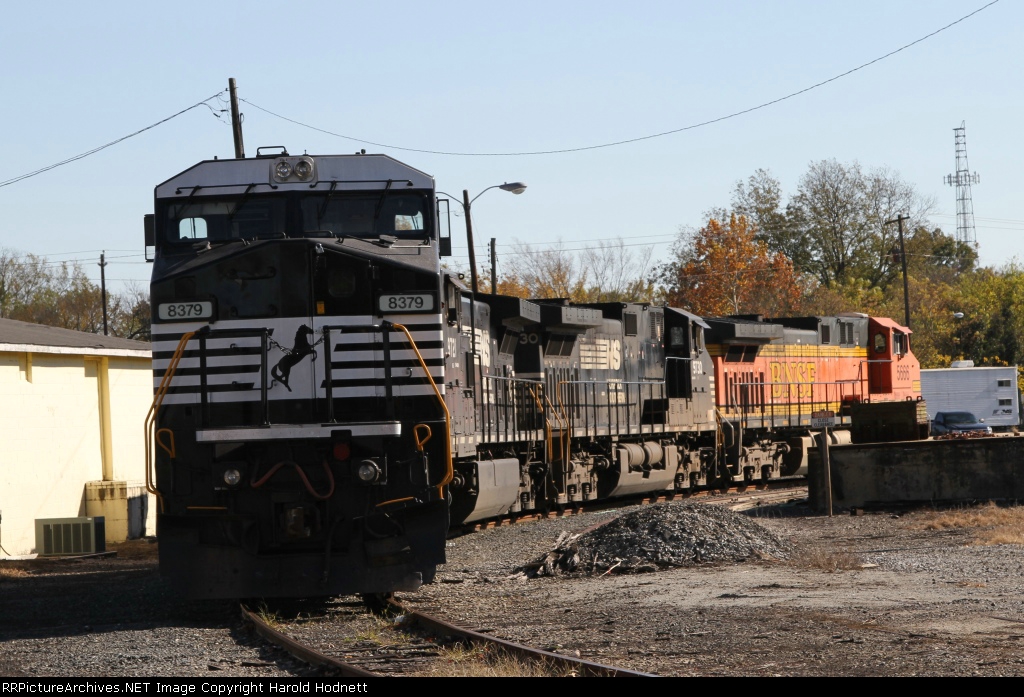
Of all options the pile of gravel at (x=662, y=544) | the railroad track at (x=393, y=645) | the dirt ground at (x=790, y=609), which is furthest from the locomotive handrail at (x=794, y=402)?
the railroad track at (x=393, y=645)

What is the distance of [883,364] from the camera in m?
31.8

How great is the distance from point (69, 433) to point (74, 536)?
2.40m

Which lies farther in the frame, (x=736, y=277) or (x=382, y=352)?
(x=736, y=277)

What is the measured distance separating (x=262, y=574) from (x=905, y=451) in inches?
481

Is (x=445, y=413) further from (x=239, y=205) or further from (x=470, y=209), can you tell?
(x=470, y=209)

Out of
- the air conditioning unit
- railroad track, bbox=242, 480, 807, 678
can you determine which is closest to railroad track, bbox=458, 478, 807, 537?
the air conditioning unit

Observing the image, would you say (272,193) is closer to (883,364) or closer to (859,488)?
(859,488)

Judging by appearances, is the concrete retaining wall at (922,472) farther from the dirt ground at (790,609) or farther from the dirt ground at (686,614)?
the dirt ground at (790,609)

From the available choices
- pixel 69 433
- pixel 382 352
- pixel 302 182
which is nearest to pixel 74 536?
pixel 69 433

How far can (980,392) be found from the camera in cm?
4984

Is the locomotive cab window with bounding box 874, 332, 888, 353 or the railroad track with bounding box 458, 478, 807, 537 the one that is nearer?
the railroad track with bounding box 458, 478, 807, 537

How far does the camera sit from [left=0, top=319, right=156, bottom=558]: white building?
737 inches

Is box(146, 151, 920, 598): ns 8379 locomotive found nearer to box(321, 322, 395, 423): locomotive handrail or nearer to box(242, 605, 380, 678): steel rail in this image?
box(321, 322, 395, 423): locomotive handrail

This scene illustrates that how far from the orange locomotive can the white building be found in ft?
39.9
